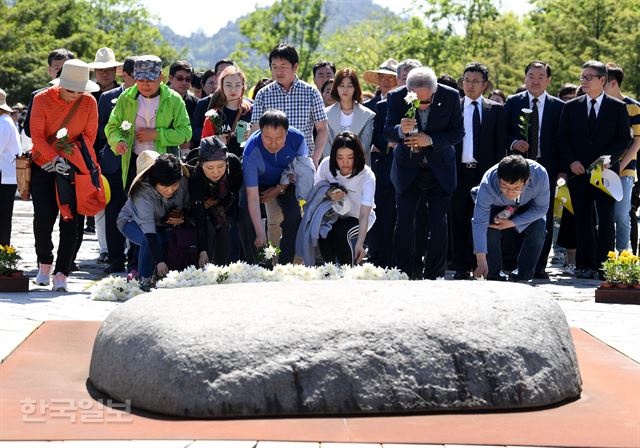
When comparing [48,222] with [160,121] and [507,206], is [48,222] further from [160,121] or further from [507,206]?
[507,206]

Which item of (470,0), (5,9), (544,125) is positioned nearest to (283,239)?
(544,125)

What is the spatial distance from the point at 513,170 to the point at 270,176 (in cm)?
209

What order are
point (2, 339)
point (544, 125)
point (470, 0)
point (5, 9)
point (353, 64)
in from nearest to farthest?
point (2, 339)
point (544, 125)
point (5, 9)
point (470, 0)
point (353, 64)

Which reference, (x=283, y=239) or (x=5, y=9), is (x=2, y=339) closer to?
(x=283, y=239)

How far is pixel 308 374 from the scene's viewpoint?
230 inches

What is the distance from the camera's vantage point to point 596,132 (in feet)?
40.4

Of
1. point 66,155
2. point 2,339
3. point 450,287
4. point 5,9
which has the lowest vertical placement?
point 2,339

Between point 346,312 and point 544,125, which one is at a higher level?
point 544,125

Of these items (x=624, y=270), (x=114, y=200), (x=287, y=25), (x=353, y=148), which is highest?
(x=287, y=25)

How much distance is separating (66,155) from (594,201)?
5.50 metres

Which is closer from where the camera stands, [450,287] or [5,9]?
[450,287]

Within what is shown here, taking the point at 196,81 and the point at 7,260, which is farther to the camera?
the point at 196,81

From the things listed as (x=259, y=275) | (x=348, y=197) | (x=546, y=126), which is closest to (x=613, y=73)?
(x=546, y=126)

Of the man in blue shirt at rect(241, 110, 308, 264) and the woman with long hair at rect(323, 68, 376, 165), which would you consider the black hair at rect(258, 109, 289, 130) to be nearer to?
the man in blue shirt at rect(241, 110, 308, 264)
